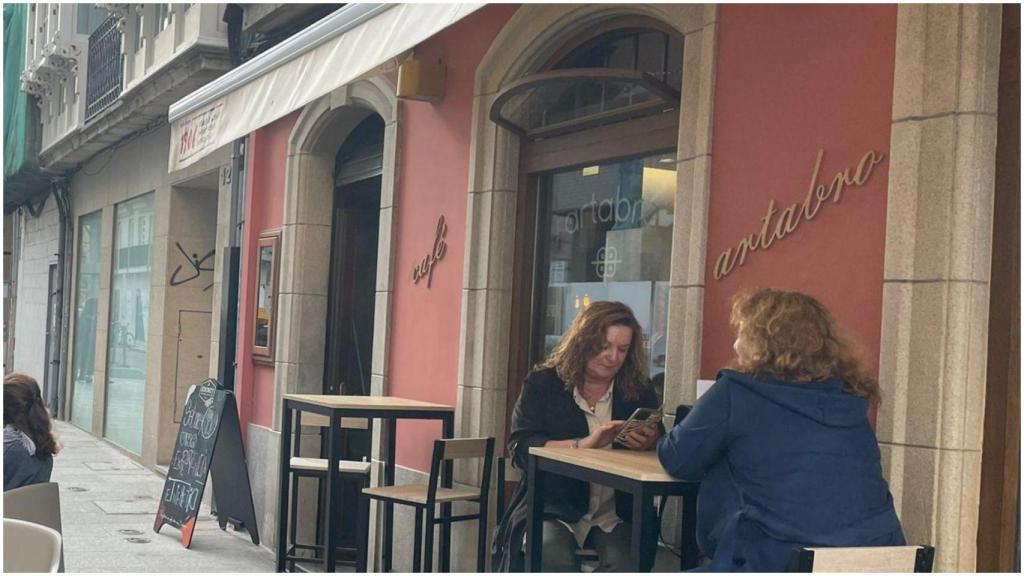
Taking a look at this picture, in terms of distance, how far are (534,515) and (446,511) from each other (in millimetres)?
2026

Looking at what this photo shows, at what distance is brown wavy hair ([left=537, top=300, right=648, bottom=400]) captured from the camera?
5.30 metres

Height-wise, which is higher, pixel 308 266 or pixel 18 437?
pixel 308 266

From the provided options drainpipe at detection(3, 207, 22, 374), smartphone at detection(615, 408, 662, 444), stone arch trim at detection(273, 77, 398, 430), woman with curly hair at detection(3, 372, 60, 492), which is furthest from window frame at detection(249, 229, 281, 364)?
drainpipe at detection(3, 207, 22, 374)

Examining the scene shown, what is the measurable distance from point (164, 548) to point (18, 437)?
12.8 ft

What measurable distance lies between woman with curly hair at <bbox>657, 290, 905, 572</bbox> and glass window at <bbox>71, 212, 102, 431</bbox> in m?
15.5

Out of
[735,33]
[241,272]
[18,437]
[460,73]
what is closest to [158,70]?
[241,272]

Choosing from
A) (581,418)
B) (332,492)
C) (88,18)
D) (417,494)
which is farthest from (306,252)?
(88,18)

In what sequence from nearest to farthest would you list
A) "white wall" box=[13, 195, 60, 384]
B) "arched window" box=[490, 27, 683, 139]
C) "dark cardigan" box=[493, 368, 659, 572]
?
"dark cardigan" box=[493, 368, 659, 572] < "arched window" box=[490, 27, 683, 139] < "white wall" box=[13, 195, 60, 384]

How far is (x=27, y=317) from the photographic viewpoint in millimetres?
24906

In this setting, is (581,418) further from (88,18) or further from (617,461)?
(88,18)

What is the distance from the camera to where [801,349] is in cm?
378

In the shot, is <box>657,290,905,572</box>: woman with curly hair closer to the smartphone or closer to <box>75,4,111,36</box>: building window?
the smartphone

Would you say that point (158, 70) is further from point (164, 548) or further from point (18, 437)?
point (18, 437)

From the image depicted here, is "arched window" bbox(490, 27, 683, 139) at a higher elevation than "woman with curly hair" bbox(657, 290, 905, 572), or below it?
higher
